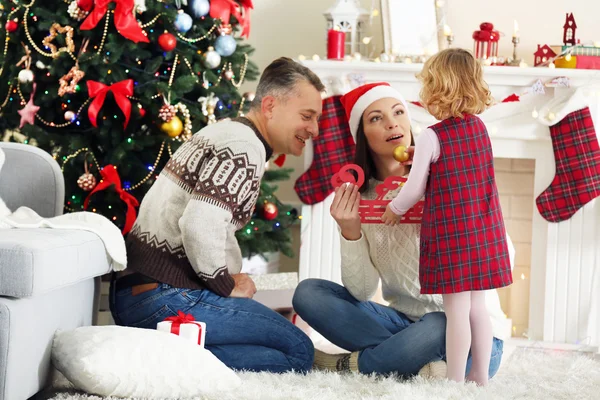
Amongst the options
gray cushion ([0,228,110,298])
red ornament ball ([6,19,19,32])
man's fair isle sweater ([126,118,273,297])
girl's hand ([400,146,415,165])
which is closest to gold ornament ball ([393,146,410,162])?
girl's hand ([400,146,415,165])

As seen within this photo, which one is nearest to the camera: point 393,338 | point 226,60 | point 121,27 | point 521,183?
point 393,338

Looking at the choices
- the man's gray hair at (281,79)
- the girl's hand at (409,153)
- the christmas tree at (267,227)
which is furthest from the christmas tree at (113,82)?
the girl's hand at (409,153)

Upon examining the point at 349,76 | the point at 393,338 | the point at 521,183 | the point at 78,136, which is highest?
the point at 349,76

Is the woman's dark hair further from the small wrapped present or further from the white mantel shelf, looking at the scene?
the white mantel shelf

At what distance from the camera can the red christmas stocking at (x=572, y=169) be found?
332 centimetres

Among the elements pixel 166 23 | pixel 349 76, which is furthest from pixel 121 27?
pixel 349 76

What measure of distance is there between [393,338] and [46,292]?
0.96 m

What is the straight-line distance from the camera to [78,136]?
312cm

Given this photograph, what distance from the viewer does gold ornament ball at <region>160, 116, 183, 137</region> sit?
121 inches

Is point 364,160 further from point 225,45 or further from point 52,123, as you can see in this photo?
point 52,123

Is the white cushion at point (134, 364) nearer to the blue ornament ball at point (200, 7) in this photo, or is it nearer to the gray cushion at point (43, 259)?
the gray cushion at point (43, 259)

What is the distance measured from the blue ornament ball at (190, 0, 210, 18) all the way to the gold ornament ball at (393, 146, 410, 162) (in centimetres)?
114

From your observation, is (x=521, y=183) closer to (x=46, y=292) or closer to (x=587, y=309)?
(x=587, y=309)

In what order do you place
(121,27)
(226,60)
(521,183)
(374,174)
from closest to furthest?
(374,174) → (121,27) → (226,60) → (521,183)
